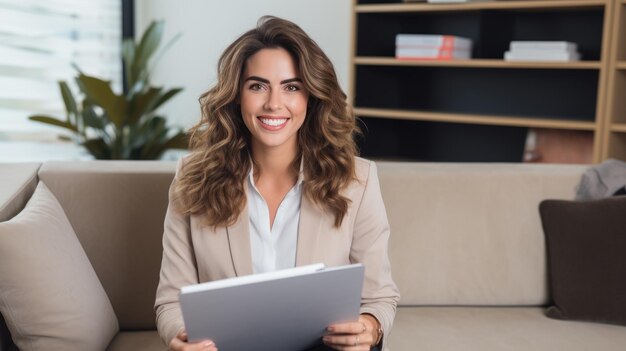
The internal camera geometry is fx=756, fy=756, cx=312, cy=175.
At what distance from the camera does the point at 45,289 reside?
1532 millimetres

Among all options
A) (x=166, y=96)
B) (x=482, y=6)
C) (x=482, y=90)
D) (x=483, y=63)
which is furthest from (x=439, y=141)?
(x=166, y=96)

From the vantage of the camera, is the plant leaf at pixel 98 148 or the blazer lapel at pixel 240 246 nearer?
the blazer lapel at pixel 240 246

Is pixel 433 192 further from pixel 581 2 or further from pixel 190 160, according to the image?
pixel 581 2

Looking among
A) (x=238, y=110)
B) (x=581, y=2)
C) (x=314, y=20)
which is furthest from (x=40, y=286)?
(x=314, y=20)

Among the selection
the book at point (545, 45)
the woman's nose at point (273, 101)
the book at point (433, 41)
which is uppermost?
the book at point (433, 41)

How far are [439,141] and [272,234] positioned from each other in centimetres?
258

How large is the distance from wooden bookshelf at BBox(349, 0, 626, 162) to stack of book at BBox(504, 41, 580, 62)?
0.03 m

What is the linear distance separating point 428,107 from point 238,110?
2.52 metres

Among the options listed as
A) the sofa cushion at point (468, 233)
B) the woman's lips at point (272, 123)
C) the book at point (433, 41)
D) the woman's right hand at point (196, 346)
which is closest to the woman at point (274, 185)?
the woman's lips at point (272, 123)

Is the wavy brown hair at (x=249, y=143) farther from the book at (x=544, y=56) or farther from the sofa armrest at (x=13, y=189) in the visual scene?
the book at (x=544, y=56)

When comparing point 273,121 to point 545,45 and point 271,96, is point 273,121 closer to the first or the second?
point 271,96

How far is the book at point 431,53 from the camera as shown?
3.54 meters

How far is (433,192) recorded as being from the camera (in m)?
2.12

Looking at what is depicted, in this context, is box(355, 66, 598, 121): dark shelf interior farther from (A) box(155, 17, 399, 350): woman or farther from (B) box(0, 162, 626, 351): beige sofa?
(A) box(155, 17, 399, 350): woman
